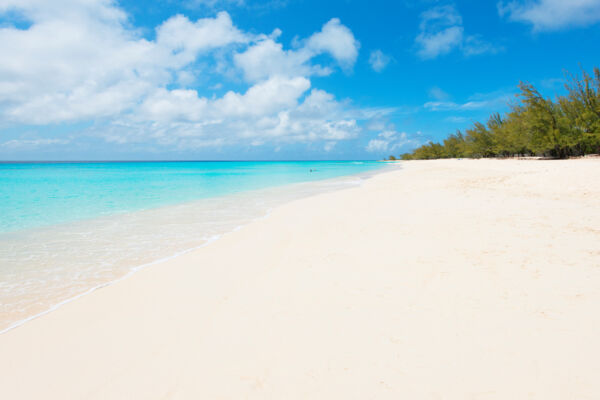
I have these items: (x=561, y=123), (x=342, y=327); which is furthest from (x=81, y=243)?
(x=561, y=123)

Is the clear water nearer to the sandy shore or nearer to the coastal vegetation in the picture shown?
the sandy shore

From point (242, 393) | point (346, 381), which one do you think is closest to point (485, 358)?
point (346, 381)

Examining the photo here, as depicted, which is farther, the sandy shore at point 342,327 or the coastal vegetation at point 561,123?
the coastal vegetation at point 561,123

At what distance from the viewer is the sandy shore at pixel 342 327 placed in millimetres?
2367

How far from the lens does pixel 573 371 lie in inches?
90.3

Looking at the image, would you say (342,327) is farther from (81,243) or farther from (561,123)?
(561,123)

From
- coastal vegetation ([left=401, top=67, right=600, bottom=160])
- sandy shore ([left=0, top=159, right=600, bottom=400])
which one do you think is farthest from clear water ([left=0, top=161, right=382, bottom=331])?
coastal vegetation ([left=401, top=67, right=600, bottom=160])

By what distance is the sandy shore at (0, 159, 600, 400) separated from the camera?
237 cm

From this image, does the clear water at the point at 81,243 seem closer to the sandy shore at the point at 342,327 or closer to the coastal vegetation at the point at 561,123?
the sandy shore at the point at 342,327

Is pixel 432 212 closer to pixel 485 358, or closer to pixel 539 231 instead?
pixel 539 231

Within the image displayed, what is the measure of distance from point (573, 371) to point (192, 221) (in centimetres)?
1014

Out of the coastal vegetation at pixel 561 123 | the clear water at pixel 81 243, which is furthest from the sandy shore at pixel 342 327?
the coastal vegetation at pixel 561 123

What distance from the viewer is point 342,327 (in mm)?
3113

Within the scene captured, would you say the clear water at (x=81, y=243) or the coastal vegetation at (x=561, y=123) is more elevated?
the coastal vegetation at (x=561, y=123)
